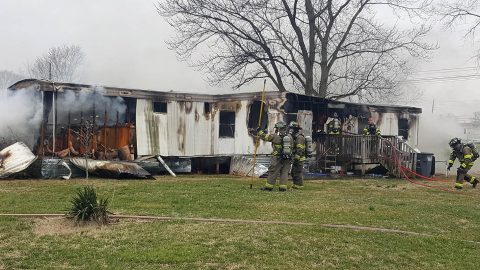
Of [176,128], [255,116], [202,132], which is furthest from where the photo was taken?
[255,116]

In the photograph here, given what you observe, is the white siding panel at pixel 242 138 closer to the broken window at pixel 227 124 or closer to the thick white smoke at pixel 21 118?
the broken window at pixel 227 124

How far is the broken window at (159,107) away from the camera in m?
17.5

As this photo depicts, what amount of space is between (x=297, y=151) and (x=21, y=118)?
8883 mm

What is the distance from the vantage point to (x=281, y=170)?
12.6 meters

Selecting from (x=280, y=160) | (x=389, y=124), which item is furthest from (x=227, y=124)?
(x=389, y=124)

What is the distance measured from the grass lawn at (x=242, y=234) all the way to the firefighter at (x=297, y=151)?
6.37 ft

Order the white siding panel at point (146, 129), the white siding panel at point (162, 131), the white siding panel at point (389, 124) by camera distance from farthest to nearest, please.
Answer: the white siding panel at point (389, 124)
the white siding panel at point (162, 131)
the white siding panel at point (146, 129)

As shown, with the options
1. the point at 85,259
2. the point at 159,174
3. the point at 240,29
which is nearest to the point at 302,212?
the point at 85,259

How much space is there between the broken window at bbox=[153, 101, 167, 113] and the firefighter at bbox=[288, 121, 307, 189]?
603 cm

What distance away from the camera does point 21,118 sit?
1527cm

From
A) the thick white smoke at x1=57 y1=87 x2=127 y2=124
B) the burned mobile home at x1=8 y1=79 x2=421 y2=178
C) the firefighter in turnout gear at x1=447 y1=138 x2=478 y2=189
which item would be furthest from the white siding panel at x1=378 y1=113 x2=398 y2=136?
the thick white smoke at x1=57 y1=87 x2=127 y2=124

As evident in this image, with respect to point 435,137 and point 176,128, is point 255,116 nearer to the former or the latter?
point 176,128

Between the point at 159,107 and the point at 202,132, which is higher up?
the point at 159,107

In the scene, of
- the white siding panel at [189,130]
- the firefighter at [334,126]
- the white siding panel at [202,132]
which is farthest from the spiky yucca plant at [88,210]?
the firefighter at [334,126]
